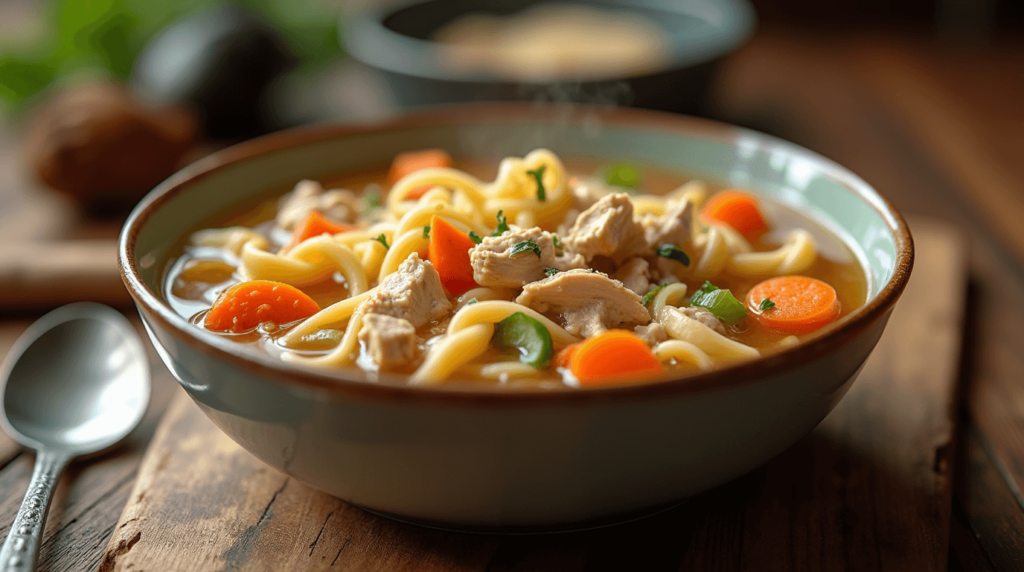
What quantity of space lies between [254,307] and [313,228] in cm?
70

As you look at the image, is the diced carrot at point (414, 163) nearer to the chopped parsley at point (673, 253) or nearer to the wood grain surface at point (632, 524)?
the chopped parsley at point (673, 253)

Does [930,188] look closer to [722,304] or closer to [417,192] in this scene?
[722,304]

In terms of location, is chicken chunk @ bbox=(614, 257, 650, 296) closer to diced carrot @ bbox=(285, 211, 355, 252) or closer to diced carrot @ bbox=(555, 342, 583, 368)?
diced carrot @ bbox=(555, 342, 583, 368)

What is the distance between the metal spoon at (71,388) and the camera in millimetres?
3354

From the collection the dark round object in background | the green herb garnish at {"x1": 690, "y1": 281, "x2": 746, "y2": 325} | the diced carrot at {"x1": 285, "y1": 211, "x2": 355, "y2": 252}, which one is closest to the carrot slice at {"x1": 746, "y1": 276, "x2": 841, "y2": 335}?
the green herb garnish at {"x1": 690, "y1": 281, "x2": 746, "y2": 325}

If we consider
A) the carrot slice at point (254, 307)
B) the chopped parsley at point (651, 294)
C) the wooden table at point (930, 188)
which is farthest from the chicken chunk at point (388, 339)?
the chopped parsley at point (651, 294)

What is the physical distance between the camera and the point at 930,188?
6.01 m

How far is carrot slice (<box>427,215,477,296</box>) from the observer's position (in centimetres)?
316

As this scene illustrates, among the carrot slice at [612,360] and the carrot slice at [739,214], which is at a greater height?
the carrot slice at [612,360]

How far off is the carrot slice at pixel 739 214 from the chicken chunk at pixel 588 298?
119 cm

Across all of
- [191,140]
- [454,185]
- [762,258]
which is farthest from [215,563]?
[191,140]

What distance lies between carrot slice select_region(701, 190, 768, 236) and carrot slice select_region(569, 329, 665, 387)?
1506 millimetres

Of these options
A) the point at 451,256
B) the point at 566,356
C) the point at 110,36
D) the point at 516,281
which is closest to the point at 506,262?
the point at 516,281

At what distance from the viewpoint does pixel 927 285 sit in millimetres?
4391
